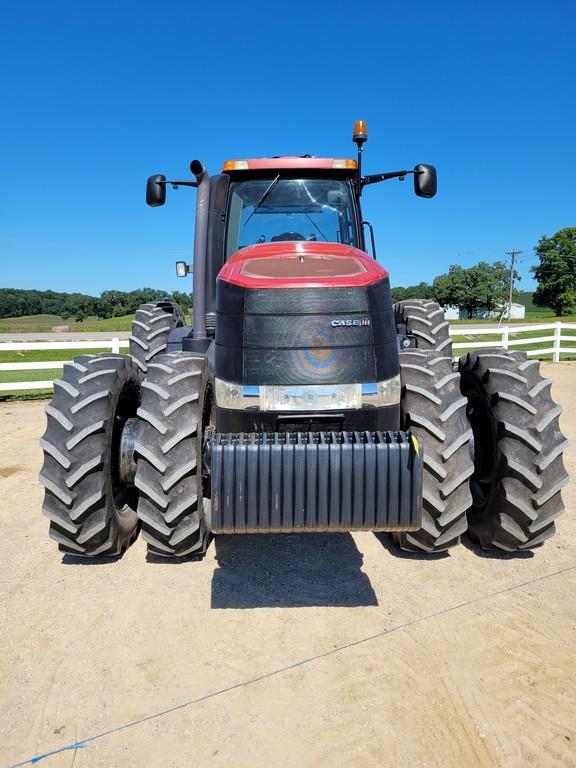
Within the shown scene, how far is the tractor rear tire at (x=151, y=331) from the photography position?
6.24 m

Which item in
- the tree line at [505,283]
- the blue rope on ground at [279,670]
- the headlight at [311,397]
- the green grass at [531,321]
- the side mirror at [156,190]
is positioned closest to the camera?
A: the blue rope on ground at [279,670]

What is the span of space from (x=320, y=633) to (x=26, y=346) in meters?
9.87

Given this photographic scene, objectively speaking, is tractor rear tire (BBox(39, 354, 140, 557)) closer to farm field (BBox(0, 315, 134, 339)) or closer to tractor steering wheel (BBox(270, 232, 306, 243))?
tractor steering wheel (BBox(270, 232, 306, 243))

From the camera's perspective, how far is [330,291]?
3.03 meters

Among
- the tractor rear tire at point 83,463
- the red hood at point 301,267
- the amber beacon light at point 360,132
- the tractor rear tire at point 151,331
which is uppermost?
the amber beacon light at point 360,132

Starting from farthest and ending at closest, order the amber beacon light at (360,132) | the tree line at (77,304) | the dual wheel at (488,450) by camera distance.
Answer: the tree line at (77,304), the amber beacon light at (360,132), the dual wheel at (488,450)

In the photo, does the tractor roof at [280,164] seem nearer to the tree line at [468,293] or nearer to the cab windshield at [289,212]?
the cab windshield at [289,212]

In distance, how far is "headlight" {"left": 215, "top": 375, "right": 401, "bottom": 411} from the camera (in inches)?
118

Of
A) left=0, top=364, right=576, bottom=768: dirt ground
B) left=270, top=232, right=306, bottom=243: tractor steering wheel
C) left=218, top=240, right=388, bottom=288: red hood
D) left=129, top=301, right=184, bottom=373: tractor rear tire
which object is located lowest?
left=0, top=364, right=576, bottom=768: dirt ground

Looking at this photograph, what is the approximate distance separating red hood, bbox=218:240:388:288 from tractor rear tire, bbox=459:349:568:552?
1047mm

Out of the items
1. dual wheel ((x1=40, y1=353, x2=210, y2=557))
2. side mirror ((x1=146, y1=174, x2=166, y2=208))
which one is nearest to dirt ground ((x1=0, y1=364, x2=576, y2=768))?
dual wheel ((x1=40, y1=353, x2=210, y2=557))

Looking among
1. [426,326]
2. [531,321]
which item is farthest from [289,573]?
[531,321]

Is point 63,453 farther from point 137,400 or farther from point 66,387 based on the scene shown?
point 137,400

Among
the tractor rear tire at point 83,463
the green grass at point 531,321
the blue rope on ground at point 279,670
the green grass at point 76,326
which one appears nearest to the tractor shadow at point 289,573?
the blue rope on ground at point 279,670
